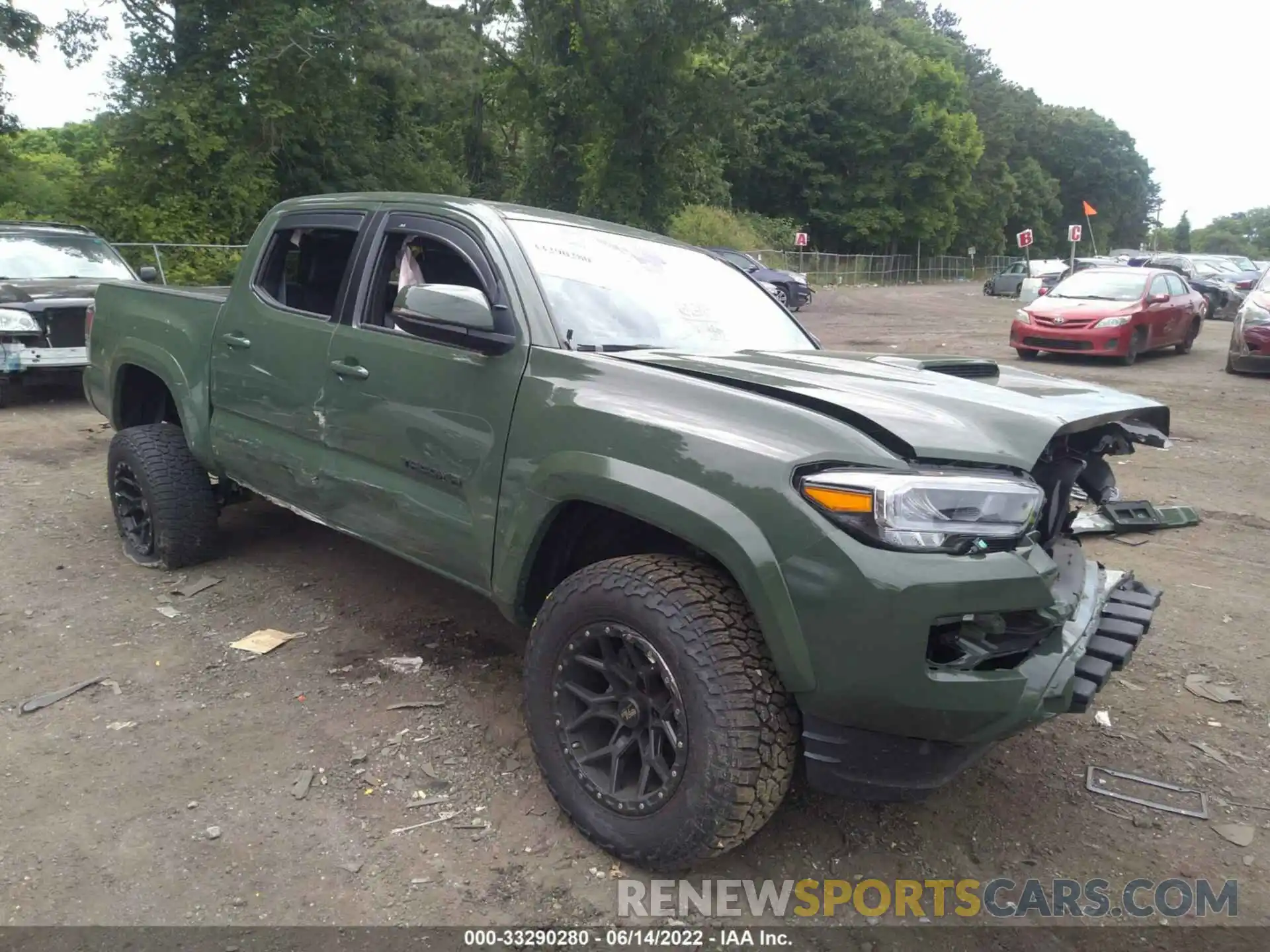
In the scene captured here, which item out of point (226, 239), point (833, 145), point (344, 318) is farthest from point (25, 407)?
point (833, 145)

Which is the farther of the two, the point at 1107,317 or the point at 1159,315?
the point at 1159,315

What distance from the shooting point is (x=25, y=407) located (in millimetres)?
9422

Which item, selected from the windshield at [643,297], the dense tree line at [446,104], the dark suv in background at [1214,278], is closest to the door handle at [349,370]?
the windshield at [643,297]

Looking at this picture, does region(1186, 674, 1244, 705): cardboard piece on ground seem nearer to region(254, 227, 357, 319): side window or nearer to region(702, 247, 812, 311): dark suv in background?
region(254, 227, 357, 319): side window

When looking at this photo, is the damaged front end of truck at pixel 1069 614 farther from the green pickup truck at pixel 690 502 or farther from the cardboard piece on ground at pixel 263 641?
the cardboard piece on ground at pixel 263 641

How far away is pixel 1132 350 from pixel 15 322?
13.8 meters

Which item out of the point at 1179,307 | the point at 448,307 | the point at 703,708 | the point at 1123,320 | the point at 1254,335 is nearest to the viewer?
the point at 703,708

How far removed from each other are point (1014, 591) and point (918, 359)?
4.72 ft

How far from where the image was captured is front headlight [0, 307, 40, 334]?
884 cm

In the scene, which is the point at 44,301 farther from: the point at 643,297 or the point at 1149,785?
the point at 1149,785

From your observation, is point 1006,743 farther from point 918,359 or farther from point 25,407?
point 25,407

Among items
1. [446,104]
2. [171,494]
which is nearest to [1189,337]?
[171,494]

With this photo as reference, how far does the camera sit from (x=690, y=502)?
2.50 metres

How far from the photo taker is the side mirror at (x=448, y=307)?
9.86 feet
